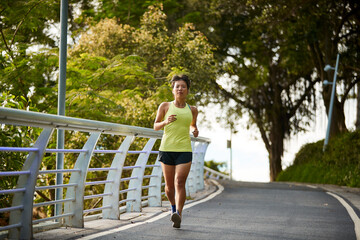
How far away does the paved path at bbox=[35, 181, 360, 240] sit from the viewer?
7.05 metres

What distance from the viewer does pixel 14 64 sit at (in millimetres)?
18734

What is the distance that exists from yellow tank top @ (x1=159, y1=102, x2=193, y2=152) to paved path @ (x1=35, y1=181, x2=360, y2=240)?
3.74 ft

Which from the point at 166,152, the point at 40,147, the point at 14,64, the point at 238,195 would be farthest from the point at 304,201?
the point at 14,64

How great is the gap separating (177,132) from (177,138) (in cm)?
8

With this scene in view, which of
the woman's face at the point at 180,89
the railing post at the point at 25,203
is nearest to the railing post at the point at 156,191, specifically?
the woman's face at the point at 180,89

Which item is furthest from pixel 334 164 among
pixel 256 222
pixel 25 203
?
pixel 25 203

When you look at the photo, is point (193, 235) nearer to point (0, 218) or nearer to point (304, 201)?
point (304, 201)

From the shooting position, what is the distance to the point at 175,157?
750 centimetres

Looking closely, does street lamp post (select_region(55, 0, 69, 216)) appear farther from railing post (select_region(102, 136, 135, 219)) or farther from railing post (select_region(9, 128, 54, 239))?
railing post (select_region(9, 128, 54, 239))

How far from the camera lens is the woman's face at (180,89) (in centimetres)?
744

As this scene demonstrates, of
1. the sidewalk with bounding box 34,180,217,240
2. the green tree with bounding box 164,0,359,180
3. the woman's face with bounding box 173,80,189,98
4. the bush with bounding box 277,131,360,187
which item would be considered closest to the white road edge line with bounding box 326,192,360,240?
the woman's face with bounding box 173,80,189,98

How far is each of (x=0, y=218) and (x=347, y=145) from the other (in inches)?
651

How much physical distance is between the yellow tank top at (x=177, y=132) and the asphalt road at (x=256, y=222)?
114 centimetres

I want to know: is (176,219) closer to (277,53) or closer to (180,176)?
(180,176)
